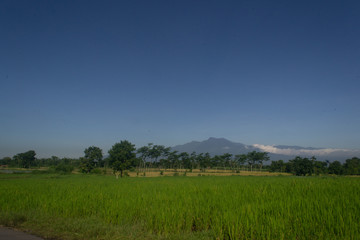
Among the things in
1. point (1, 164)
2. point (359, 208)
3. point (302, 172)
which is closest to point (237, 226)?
point (359, 208)

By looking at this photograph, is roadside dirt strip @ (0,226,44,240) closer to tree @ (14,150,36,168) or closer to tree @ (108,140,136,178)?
tree @ (108,140,136,178)

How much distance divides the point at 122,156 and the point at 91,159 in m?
19.1

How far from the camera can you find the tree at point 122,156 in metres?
39.2

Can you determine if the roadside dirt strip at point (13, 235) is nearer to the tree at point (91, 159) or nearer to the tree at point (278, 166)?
the tree at point (91, 159)

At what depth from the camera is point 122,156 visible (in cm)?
Result: 3934

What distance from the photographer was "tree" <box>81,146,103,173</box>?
52.5 meters

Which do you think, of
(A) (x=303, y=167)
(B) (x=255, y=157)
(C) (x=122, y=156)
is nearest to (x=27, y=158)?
(C) (x=122, y=156)

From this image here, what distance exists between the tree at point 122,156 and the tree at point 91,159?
1656cm

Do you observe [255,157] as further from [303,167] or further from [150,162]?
[150,162]

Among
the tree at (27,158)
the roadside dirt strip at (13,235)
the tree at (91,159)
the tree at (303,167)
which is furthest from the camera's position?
the tree at (27,158)

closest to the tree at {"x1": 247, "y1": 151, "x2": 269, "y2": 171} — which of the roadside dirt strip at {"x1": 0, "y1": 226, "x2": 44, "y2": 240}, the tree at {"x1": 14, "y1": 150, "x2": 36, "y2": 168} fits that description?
the roadside dirt strip at {"x1": 0, "y1": 226, "x2": 44, "y2": 240}

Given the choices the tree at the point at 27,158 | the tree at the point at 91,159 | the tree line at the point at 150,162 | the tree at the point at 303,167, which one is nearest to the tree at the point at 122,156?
the tree line at the point at 150,162

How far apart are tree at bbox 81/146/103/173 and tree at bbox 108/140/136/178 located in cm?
1656

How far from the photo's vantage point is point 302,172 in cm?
6212
